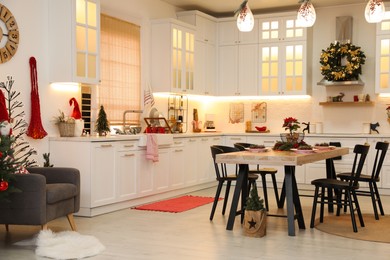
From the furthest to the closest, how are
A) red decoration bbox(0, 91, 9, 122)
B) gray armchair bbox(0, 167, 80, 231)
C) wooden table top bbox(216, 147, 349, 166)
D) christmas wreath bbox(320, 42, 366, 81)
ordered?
christmas wreath bbox(320, 42, 366, 81), red decoration bbox(0, 91, 9, 122), wooden table top bbox(216, 147, 349, 166), gray armchair bbox(0, 167, 80, 231)

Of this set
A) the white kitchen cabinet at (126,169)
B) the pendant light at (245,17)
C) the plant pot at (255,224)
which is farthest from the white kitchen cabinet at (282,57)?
the plant pot at (255,224)

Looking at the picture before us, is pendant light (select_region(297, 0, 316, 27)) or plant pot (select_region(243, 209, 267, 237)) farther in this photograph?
pendant light (select_region(297, 0, 316, 27))

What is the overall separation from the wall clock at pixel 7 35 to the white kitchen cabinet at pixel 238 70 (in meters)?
4.72

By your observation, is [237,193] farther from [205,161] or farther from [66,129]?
[205,161]

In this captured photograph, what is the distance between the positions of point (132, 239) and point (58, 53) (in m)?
2.62

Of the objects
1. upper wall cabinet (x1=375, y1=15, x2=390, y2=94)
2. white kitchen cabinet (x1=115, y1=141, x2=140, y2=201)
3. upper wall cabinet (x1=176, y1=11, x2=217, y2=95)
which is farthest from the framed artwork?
white kitchen cabinet (x1=115, y1=141, x2=140, y2=201)

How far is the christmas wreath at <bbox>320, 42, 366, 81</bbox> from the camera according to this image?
9.06 meters

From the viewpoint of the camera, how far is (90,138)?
6.52 m

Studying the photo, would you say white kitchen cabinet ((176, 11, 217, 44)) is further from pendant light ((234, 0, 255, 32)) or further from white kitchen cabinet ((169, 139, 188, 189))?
pendant light ((234, 0, 255, 32))

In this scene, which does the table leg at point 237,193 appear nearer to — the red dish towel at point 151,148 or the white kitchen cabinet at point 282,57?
the red dish towel at point 151,148

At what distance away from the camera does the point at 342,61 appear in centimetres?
927

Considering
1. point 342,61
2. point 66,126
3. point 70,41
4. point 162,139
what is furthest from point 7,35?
point 342,61

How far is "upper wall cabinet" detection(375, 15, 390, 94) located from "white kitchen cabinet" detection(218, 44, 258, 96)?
6.93 feet

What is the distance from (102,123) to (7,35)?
164 centimetres
